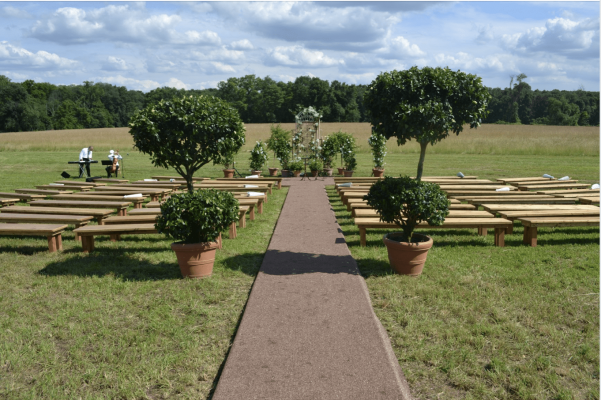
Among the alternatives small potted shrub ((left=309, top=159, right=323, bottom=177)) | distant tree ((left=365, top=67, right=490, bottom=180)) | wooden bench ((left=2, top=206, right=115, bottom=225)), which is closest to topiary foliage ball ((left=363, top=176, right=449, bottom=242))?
distant tree ((left=365, top=67, right=490, bottom=180))

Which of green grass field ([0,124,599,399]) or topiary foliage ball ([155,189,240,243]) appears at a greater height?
topiary foliage ball ([155,189,240,243])

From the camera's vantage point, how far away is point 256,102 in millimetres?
90625

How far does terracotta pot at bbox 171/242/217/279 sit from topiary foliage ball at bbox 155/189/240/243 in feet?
0.51

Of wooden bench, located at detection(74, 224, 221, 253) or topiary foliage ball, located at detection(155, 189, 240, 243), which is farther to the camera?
wooden bench, located at detection(74, 224, 221, 253)

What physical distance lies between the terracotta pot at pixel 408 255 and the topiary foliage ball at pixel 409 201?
349 millimetres

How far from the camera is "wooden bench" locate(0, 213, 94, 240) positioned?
8007 mm

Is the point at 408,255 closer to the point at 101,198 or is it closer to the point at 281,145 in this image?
the point at 101,198

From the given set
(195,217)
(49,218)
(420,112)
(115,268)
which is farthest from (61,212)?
(420,112)

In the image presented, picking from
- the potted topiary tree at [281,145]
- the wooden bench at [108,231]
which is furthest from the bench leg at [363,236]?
the potted topiary tree at [281,145]

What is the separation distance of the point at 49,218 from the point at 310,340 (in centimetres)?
645

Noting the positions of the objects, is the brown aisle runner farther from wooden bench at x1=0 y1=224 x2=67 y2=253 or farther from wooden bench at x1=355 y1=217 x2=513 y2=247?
wooden bench at x1=0 y1=224 x2=67 y2=253

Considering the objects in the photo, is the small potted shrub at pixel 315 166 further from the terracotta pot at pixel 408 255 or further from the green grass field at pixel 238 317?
the terracotta pot at pixel 408 255

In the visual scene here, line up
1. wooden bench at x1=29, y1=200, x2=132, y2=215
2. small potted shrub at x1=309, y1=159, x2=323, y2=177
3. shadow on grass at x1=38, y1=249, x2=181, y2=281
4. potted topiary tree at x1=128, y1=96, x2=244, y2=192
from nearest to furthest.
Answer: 1. shadow on grass at x1=38, y1=249, x2=181, y2=281
2. potted topiary tree at x1=128, y1=96, x2=244, y2=192
3. wooden bench at x1=29, y1=200, x2=132, y2=215
4. small potted shrub at x1=309, y1=159, x2=323, y2=177

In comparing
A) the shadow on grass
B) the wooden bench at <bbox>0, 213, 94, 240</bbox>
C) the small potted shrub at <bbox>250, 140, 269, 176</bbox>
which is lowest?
the shadow on grass
